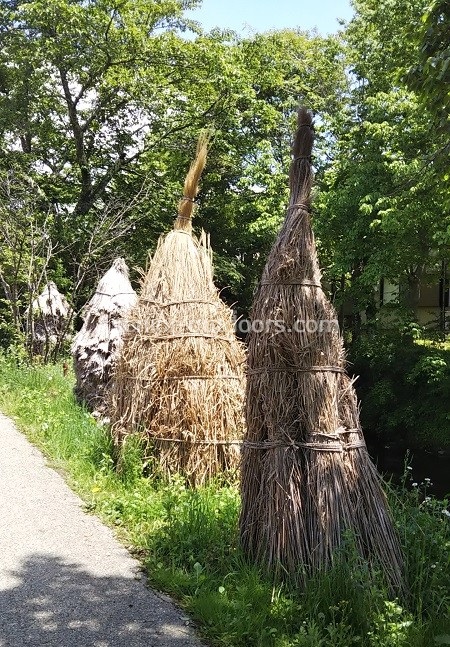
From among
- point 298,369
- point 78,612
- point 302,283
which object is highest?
point 302,283

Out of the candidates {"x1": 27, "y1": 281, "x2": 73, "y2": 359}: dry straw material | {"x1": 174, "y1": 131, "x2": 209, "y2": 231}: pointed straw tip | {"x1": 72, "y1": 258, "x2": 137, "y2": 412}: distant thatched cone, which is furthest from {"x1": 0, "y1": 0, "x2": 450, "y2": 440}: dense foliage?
{"x1": 174, "y1": 131, "x2": 209, "y2": 231}: pointed straw tip

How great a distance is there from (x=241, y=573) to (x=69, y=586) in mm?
1044

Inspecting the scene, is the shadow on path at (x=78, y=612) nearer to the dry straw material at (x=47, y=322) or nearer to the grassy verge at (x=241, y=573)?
the grassy verge at (x=241, y=573)

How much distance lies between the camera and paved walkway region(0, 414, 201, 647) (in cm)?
307

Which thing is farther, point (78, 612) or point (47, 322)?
point (47, 322)

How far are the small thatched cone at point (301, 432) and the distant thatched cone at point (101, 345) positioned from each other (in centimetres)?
418

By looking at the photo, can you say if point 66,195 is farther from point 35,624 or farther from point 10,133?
point 35,624

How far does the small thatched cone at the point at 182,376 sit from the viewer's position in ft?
17.6

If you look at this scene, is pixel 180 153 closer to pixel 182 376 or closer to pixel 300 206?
pixel 182 376

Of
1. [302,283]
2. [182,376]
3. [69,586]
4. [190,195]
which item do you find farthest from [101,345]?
[302,283]

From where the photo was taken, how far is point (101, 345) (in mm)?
7688

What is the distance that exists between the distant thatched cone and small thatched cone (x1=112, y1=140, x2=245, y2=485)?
1647 mm

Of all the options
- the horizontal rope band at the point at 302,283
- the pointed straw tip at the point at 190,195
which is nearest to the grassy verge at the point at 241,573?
the horizontal rope band at the point at 302,283

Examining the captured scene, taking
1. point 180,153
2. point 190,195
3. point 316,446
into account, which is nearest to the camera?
point 316,446
